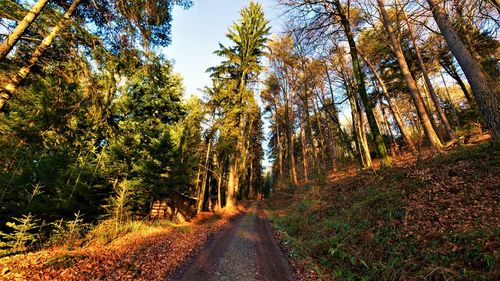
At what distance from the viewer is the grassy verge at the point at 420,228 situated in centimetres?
421

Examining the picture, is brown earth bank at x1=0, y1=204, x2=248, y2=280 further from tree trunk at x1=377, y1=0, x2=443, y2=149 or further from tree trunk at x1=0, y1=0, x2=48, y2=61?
tree trunk at x1=377, y1=0, x2=443, y2=149

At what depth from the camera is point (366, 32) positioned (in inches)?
632

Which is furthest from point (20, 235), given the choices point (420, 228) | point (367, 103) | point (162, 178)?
point (367, 103)

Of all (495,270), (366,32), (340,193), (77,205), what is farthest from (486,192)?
(77,205)

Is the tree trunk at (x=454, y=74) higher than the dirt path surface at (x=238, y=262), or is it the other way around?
the tree trunk at (x=454, y=74)

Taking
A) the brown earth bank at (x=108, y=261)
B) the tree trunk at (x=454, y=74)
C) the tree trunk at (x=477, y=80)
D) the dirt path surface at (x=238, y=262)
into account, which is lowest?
the dirt path surface at (x=238, y=262)

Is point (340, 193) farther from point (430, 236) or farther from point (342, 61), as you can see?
point (342, 61)

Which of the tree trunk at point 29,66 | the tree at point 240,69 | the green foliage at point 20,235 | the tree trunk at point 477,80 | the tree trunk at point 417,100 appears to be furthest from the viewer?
the tree at point 240,69

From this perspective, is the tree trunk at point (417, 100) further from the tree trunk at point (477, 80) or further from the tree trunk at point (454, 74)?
the tree trunk at point (454, 74)

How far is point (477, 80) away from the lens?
21.6ft

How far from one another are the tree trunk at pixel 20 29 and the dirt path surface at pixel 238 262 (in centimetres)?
682

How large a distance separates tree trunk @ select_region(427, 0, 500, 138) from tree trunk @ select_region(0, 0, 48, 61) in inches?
393

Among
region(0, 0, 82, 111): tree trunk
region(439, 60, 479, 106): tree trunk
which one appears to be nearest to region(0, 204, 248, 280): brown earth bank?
region(0, 0, 82, 111): tree trunk

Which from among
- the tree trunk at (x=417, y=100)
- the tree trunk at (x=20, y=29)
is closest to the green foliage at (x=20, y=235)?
the tree trunk at (x=20, y=29)
